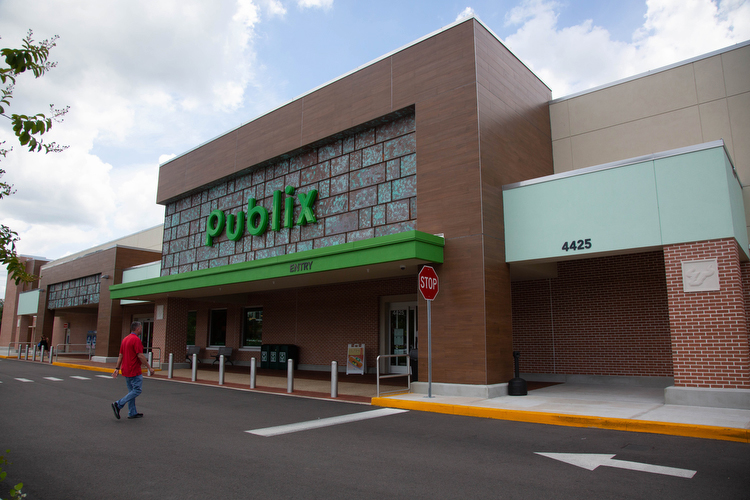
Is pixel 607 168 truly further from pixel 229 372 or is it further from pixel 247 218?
pixel 229 372

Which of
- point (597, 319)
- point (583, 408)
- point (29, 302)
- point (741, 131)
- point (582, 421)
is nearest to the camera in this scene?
point (582, 421)

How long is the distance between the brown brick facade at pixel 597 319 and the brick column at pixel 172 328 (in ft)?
52.1

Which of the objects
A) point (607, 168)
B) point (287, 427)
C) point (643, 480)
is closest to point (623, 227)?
point (607, 168)

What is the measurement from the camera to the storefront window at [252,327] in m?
23.7

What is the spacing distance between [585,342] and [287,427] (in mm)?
9821

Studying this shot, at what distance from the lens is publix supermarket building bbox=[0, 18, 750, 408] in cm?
1034

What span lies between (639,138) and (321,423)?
12.3 metres

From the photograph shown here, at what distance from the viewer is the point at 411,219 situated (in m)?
14.1

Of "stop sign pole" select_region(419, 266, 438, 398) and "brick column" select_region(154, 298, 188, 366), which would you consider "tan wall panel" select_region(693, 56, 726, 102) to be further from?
"brick column" select_region(154, 298, 188, 366)

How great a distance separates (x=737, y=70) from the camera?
1309 centimetres

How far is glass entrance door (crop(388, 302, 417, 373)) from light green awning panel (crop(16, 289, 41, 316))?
30.8 metres

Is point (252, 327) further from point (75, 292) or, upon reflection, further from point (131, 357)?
point (75, 292)

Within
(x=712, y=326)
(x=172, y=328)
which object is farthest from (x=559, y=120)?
(x=172, y=328)

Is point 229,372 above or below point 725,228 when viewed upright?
below
